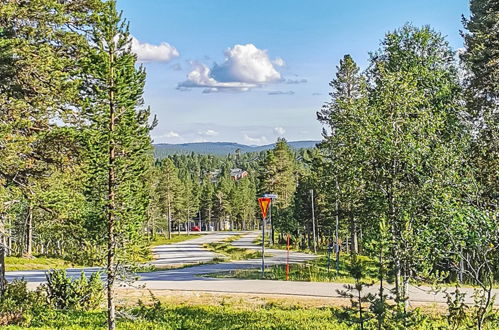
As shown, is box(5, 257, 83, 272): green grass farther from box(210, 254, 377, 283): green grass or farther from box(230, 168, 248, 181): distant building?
box(230, 168, 248, 181): distant building

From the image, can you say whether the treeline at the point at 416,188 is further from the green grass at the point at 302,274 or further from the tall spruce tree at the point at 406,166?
the green grass at the point at 302,274

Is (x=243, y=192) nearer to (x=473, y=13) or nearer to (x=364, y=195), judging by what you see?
(x=473, y=13)

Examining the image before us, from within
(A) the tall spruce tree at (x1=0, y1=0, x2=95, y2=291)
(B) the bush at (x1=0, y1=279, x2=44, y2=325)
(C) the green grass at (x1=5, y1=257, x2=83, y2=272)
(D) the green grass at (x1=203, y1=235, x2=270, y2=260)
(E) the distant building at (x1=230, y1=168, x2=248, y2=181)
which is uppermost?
(E) the distant building at (x1=230, y1=168, x2=248, y2=181)

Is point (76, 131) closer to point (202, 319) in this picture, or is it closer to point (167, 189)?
point (202, 319)

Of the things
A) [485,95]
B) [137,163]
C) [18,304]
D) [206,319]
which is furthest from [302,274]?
[137,163]

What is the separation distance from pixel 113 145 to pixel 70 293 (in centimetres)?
668

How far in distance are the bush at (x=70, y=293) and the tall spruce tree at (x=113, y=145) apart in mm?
5324

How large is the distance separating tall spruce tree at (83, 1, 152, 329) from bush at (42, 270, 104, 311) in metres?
5.32

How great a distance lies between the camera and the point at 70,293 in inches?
487

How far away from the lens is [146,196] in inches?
309

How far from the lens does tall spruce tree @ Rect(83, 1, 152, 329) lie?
740cm

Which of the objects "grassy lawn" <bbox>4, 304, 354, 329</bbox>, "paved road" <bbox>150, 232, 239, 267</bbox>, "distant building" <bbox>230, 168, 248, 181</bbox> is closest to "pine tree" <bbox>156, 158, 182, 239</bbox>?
"paved road" <bbox>150, 232, 239, 267</bbox>

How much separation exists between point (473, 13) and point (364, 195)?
55.3 feet

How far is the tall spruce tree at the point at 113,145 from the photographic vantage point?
740 cm
